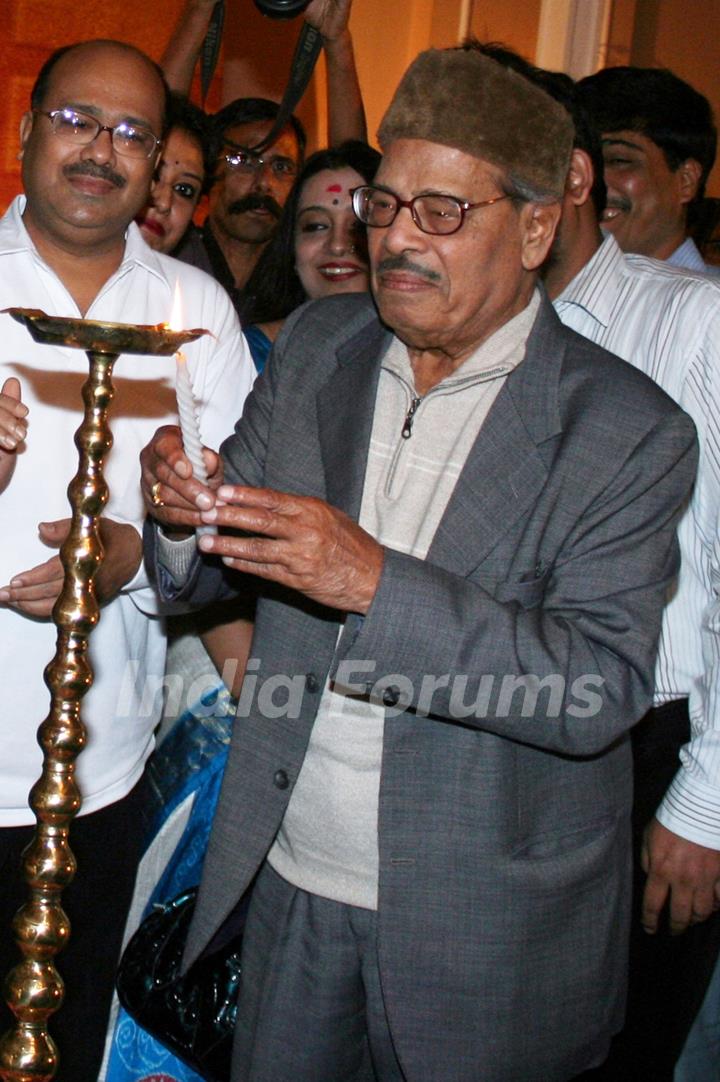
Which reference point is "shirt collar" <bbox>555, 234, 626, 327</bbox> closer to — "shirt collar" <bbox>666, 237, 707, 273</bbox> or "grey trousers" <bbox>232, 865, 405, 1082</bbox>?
"shirt collar" <bbox>666, 237, 707, 273</bbox>

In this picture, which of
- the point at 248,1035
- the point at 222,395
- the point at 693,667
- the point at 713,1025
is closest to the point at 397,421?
the point at 222,395

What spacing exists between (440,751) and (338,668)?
22 cm

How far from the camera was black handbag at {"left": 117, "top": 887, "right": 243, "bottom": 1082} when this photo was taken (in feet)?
6.93

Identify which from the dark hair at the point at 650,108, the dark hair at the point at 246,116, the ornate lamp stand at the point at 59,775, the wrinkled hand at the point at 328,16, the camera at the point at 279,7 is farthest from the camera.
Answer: the dark hair at the point at 246,116

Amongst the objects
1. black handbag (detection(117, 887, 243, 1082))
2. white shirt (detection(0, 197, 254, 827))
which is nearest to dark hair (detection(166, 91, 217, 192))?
white shirt (detection(0, 197, 254, 827))

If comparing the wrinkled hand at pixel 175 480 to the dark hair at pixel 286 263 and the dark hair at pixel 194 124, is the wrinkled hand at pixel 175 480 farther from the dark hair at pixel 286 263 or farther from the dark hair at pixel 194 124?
the dark hair at pixel 194 124

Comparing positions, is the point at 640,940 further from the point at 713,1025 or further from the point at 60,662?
the point at 60,662

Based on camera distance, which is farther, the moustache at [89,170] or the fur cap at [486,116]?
the moustache at [89,170]

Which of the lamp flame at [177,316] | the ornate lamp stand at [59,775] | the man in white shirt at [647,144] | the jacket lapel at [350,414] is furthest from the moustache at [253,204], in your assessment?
the ornate lamp stand at [59,775]

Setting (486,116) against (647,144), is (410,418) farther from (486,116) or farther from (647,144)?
(647,144)

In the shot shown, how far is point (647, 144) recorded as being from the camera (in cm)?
295

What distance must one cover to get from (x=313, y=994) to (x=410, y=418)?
32.4 inches

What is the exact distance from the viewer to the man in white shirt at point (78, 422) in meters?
1.90

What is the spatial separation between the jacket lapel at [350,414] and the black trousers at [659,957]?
2.85ft
